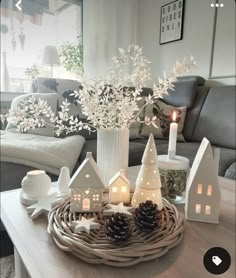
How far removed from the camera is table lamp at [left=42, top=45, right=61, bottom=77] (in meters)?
0.46

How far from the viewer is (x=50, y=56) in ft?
1.55

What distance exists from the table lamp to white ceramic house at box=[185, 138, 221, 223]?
0.37m

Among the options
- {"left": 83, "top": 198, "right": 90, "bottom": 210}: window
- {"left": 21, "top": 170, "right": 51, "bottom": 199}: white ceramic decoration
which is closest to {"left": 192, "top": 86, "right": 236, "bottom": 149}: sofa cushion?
{"left": 83, "top": 198, "right": 90, "bottom": 210}: window

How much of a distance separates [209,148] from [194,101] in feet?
0.72

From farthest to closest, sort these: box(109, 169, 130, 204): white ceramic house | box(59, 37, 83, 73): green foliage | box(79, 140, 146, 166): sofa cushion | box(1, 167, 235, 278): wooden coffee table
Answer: box(79, 140, 146, 166): sofa cushion, box(109, 169, 130, 204): white ceramic house, box(59, 37, 83, 73): green foliage, box(1, 167, 235, 278): wooden coffee table

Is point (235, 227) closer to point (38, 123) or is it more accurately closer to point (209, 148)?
point (209, 148)

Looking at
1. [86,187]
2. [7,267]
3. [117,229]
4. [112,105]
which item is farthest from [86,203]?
[7,267]

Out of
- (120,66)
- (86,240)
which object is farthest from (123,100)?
(86,240)

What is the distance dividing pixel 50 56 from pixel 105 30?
0.12m

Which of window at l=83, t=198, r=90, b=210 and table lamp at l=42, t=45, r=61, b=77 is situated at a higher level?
table lamp at l=42, t=45, r=61, b=77

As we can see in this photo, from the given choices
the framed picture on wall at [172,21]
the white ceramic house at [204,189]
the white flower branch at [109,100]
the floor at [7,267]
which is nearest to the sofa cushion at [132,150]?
the white flower branch at [109,100]

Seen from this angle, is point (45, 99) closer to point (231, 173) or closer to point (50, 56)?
point (50, 56)

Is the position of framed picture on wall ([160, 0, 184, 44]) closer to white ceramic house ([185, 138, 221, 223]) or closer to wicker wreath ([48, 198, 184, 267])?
white ceramic house ([185, 138, 221, 223])

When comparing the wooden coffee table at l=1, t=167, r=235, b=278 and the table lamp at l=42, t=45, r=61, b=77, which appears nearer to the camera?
the wooden coffee table at l=1, t=167, r=235, b=278
